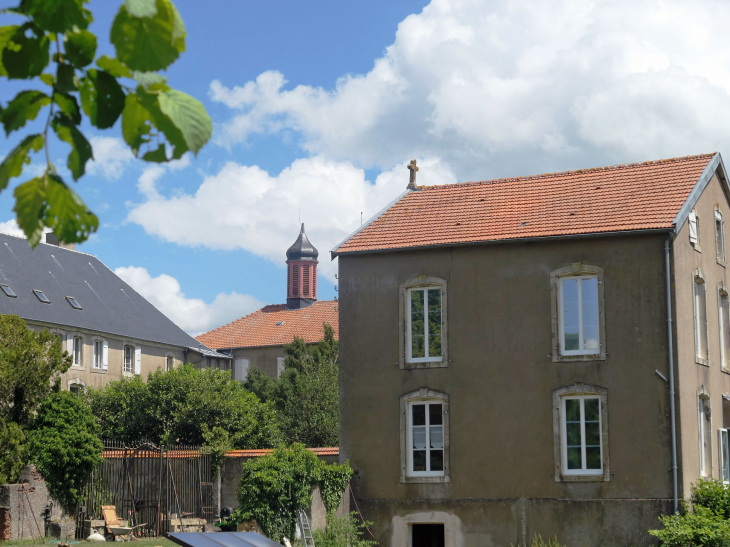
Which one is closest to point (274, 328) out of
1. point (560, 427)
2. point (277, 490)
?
point (560, 427)

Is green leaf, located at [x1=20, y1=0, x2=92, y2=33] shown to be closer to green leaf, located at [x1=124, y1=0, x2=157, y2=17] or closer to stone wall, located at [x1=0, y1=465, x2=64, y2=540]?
green leaf, located at [x1=124, y1=0, x2=157, y2=17]

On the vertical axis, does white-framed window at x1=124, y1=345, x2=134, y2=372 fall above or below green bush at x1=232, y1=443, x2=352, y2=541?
above

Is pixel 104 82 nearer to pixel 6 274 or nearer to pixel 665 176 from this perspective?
pixel 665 176

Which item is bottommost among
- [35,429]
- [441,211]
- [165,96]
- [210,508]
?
[210,508]

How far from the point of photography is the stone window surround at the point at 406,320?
23.9 m

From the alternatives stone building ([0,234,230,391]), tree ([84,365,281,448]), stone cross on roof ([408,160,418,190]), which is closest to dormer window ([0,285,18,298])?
stone building ([0,234,230,391])

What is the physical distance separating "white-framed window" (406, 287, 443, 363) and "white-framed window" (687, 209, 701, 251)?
21.8ft

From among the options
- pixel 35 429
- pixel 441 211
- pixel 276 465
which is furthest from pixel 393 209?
pixel 35 429

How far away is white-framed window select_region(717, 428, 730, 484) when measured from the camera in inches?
955

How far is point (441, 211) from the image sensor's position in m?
26.0

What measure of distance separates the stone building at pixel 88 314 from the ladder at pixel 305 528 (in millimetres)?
26302

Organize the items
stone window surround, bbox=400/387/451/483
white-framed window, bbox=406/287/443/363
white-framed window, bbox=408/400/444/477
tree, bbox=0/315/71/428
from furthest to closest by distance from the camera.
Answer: tree, bbox=0/315/71/428 < white-framed window, bbox=406/287/443/363 < white-framed window, bbox=408/400/444/477 < stone window surround, bbox=400/387/451/483

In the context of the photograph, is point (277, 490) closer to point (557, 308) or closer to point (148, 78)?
point (557, 308)

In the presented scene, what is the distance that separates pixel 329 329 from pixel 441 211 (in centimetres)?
2185
